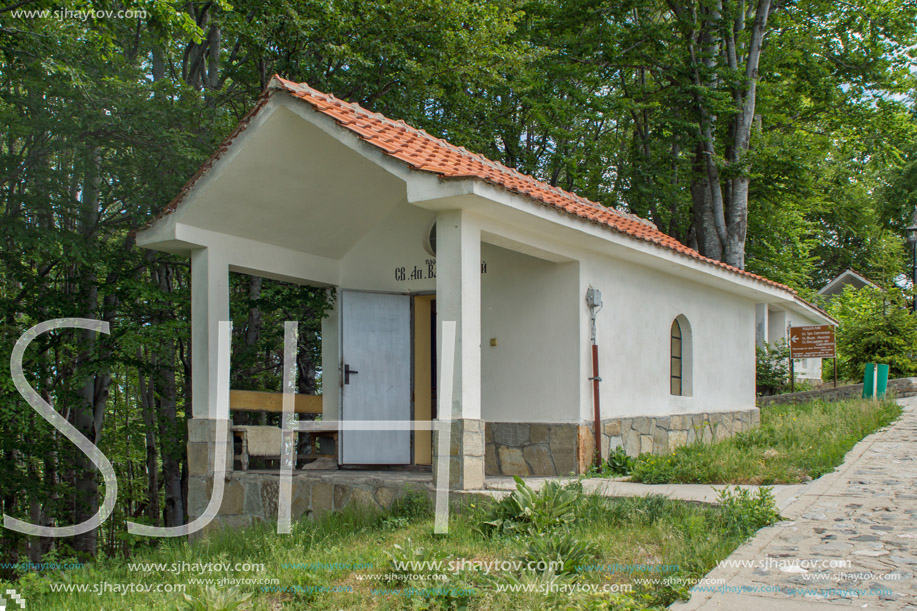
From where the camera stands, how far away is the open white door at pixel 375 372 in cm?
1030

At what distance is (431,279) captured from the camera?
424 inches

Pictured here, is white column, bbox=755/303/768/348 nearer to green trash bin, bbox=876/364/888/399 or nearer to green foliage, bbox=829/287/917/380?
green foliage, bbox=829/287/917/380

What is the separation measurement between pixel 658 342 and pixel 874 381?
7.38m

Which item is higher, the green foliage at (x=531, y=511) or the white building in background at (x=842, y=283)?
the white building in background at (x=842, y=283)

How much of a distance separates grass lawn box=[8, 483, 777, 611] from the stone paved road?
201 millimetres

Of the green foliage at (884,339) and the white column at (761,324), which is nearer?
the green foliage at (884,339)

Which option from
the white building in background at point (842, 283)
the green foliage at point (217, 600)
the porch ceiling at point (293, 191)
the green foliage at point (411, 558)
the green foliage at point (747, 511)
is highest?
the white building in background at point (842, 283)

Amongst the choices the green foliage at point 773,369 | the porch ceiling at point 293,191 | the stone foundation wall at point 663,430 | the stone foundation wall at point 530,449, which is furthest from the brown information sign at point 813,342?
the porch ceiling at point 293,191

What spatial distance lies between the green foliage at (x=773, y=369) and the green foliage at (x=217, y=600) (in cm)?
1791

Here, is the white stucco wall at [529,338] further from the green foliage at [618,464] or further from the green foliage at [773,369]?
the green foliage at [773,369]

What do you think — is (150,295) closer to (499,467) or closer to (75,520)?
(499,467)

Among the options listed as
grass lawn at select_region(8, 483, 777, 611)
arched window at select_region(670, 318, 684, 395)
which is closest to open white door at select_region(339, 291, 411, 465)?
grass lawn at select_region(8, 483, 777, 611)

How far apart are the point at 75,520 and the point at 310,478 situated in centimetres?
968

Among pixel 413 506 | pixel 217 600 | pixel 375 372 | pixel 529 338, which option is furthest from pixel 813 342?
pixel 217 600
